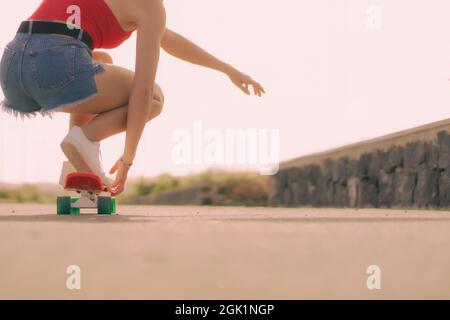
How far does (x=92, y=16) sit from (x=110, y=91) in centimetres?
26

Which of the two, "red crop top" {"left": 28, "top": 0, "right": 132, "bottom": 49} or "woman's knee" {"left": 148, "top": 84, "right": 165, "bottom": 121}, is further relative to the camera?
"woman's knee" {"left": 148, "top": 84, "right": 165, "bottom": 121}

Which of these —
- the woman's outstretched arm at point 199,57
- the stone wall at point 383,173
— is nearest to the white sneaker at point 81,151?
the woman's outstretched arm at point 199,57

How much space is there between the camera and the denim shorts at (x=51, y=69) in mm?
2312

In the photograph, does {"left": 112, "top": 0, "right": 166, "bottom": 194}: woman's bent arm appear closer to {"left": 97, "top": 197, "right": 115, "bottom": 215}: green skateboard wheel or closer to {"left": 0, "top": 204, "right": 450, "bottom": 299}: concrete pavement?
{"left": 97, "top": 197, "right": 115, "bottom": 215}: green skateboard wheel

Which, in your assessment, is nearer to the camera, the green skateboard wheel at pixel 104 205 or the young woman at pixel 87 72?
the young woman at pixel 87 72

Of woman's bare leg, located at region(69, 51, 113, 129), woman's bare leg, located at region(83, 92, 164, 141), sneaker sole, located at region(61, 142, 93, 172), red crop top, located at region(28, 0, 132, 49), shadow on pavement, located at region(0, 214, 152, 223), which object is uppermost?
red crop top, located at region(28, 0, 132, 49)

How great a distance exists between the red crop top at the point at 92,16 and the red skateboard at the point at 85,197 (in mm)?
455

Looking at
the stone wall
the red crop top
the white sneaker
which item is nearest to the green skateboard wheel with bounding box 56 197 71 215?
the white sneaker

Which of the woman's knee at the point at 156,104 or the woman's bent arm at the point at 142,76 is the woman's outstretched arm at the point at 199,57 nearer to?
the woman's knee at the point at 156,104

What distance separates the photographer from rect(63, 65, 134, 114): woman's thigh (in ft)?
7.86

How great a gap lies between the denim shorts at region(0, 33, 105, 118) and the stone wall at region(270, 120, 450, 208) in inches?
126

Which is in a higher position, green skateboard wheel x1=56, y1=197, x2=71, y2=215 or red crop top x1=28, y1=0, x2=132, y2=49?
red crop top x1=28, y1=0, x2=132, y2=49
